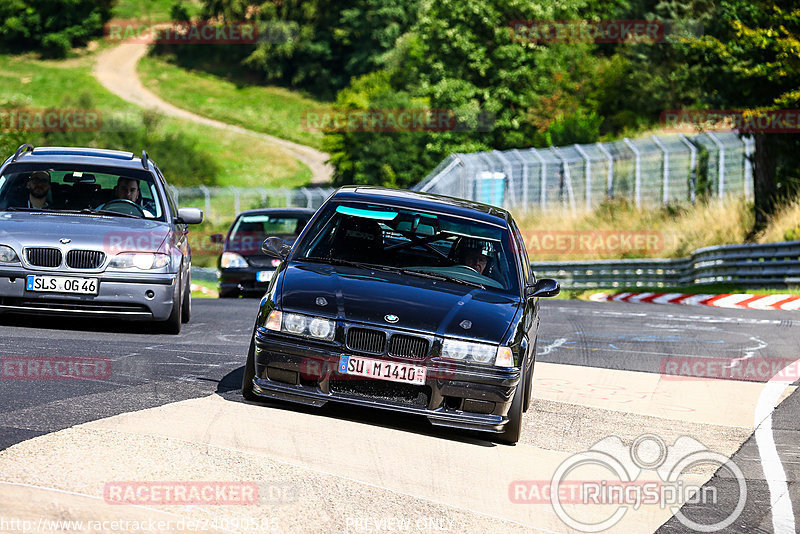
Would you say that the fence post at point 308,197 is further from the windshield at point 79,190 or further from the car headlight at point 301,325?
the car headlight at point 301,325

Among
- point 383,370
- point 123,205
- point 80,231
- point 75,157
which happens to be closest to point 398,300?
point 383,370

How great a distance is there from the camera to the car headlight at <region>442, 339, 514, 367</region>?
301 inches

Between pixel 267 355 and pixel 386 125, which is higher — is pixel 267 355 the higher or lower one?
the higher one

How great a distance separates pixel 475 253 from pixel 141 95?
331ft

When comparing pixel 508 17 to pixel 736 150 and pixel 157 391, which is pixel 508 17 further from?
pixel 157 391

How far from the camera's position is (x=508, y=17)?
68.0 meters

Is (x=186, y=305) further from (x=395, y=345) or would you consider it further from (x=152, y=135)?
(x=152, y=135)

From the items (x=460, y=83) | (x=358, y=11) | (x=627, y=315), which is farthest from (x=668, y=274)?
(x=358, y=11)

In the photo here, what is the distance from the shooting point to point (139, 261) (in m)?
11.6

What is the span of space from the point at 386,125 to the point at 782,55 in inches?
2036

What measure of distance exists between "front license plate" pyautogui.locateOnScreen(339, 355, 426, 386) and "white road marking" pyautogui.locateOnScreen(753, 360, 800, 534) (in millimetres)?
2113

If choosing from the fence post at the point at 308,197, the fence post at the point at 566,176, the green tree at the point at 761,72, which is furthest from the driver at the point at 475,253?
the fence post at the point at 308,197

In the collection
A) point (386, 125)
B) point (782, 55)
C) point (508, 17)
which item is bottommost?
point (386, 125)

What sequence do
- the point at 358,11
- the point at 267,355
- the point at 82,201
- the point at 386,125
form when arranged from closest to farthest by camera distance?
the point at 267,355 < the point at 82,201 < the point at 386,125 < the point at 358,11
